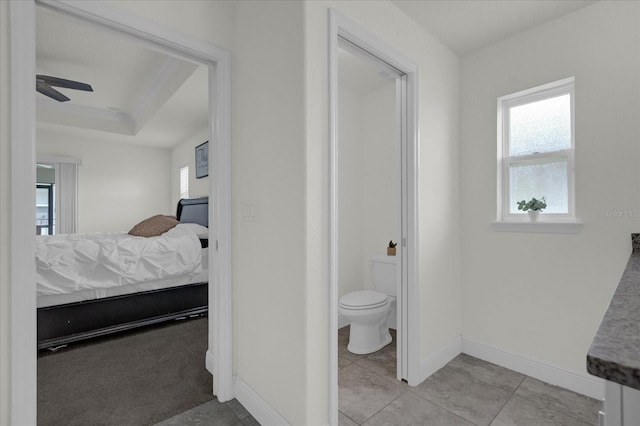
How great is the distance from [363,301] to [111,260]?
7.70ft

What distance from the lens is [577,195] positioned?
202 centimetres

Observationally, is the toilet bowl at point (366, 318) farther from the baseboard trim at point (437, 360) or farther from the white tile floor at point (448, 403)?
the baseboard trim at point (437, 360)

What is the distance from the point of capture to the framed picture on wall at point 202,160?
4.89 m

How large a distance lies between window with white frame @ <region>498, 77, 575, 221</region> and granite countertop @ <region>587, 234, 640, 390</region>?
1791 millimetres

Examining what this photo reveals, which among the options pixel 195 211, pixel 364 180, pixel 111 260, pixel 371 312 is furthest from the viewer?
pixel 195 211

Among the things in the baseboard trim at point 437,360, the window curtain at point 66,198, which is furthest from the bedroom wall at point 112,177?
the baseboard trim at point 437,360

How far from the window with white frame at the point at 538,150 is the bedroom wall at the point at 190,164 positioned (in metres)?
4.09

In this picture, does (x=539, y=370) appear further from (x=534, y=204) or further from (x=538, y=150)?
(x=538, y=150)

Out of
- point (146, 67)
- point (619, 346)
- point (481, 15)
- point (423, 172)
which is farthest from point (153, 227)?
point (619, 346)

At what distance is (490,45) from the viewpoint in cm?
239

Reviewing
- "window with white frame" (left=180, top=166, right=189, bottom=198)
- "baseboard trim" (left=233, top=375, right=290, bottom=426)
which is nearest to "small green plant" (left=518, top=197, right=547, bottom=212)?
"baseboard trim" (left=233, top=375, right=290, bottom=426)

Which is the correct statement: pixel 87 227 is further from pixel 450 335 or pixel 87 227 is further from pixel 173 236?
pixel 450 335

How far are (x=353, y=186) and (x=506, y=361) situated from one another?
6.60 ft

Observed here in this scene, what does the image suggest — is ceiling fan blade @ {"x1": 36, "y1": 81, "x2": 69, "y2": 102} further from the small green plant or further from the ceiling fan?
the small green plant
